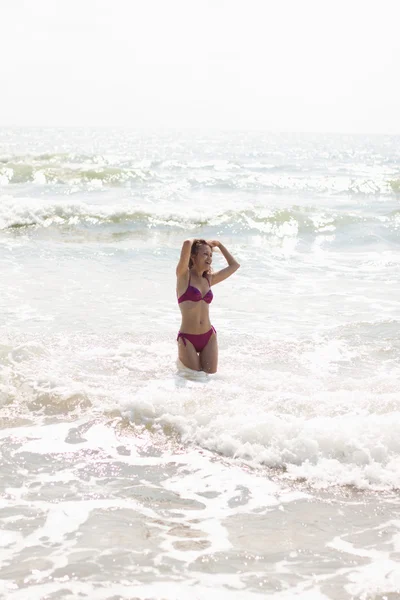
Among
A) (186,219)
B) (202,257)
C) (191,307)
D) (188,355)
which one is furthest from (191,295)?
(186,219)

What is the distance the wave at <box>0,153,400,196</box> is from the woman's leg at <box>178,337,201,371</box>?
2080 cm

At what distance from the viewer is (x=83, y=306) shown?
31.3ft

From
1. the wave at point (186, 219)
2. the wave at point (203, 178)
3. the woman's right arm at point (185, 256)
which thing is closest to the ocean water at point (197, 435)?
the woman's right arm at point (185, 256)

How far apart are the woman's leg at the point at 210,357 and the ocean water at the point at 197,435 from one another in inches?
6.8

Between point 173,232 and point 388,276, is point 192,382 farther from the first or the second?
point 173,232

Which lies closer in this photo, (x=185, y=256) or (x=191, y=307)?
(x=185, y=256)

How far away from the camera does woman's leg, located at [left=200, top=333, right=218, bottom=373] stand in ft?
22.8

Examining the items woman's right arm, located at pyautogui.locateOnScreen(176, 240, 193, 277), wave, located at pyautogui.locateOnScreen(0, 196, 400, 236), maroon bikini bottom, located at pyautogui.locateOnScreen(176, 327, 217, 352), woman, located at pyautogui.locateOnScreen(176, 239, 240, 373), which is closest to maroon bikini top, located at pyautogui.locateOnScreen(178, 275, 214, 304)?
woman, located at pyautogui.locateOnScreen(176, 239, 240, 373)

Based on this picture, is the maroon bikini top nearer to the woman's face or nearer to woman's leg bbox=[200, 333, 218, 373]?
the woman's face

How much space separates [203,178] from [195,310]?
24152 millimetres

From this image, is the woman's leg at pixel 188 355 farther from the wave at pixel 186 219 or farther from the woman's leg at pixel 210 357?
the wave at pixel 186 219

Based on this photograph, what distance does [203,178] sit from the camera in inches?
1204

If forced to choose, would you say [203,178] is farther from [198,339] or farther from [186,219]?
[198,339]

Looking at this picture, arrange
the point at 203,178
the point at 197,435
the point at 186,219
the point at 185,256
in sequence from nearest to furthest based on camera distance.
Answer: the point at 197,435, the point at 185,256, the point at 186,219, the point at 203,178
